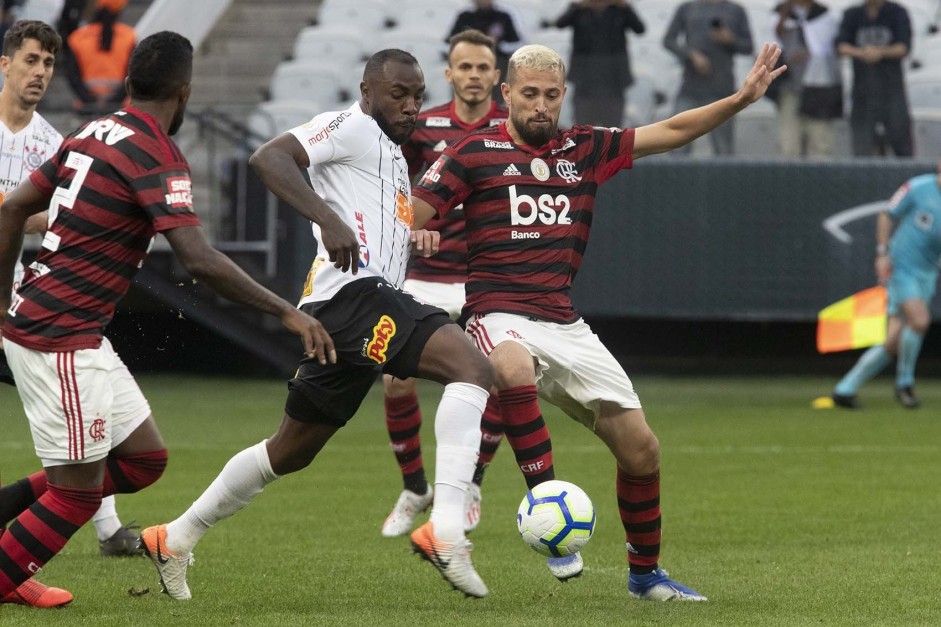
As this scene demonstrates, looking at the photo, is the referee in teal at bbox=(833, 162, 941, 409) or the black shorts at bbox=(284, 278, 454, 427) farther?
the referee in teal at bbox=(833, 162, 941, 409)

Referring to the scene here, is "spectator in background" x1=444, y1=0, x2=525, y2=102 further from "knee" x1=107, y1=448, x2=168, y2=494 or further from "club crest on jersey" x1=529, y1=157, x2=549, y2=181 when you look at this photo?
"knee" x1=107, y1=448, x2=168, y2=494

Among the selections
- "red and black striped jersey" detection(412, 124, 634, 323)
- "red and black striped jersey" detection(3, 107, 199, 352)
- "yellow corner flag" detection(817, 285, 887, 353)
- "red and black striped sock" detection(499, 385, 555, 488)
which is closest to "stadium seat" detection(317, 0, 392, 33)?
"yellow corner flag" detection(817, 285, 887, 353)

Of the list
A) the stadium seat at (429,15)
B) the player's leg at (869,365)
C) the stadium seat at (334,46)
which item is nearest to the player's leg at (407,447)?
the player's leg at (869,365)

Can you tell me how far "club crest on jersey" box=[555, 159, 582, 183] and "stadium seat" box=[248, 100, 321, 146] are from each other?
29.1 ft

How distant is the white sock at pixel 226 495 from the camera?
214 inches

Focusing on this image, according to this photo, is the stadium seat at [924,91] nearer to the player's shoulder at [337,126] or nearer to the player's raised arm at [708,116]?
the player's raised arm at [708,116]

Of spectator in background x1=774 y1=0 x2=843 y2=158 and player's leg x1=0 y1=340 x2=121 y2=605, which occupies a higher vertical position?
spectator in background x1=774 y1=0 x2=843 y2=158

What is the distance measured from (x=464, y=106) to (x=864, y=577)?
11.0 ft

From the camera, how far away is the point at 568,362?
5.60m

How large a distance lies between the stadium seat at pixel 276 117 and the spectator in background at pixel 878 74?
217 inches

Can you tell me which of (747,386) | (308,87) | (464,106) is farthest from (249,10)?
(464,106)

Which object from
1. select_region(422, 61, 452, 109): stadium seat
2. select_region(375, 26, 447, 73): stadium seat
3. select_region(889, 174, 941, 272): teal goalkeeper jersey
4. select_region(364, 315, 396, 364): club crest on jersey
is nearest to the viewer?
select_region(364, 315, 396, 364): club crest on jersey

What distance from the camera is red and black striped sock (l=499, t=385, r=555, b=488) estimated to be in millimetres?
5559

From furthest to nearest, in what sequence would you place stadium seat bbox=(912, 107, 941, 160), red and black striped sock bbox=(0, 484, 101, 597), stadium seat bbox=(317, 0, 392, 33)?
1. stadium seat bbox=(317, 0, 392, 33)
2. stadium seat bbox=(912, 107, 941, 160)
3. red and black striped sock bbox=(0, 484, 101, 597)
